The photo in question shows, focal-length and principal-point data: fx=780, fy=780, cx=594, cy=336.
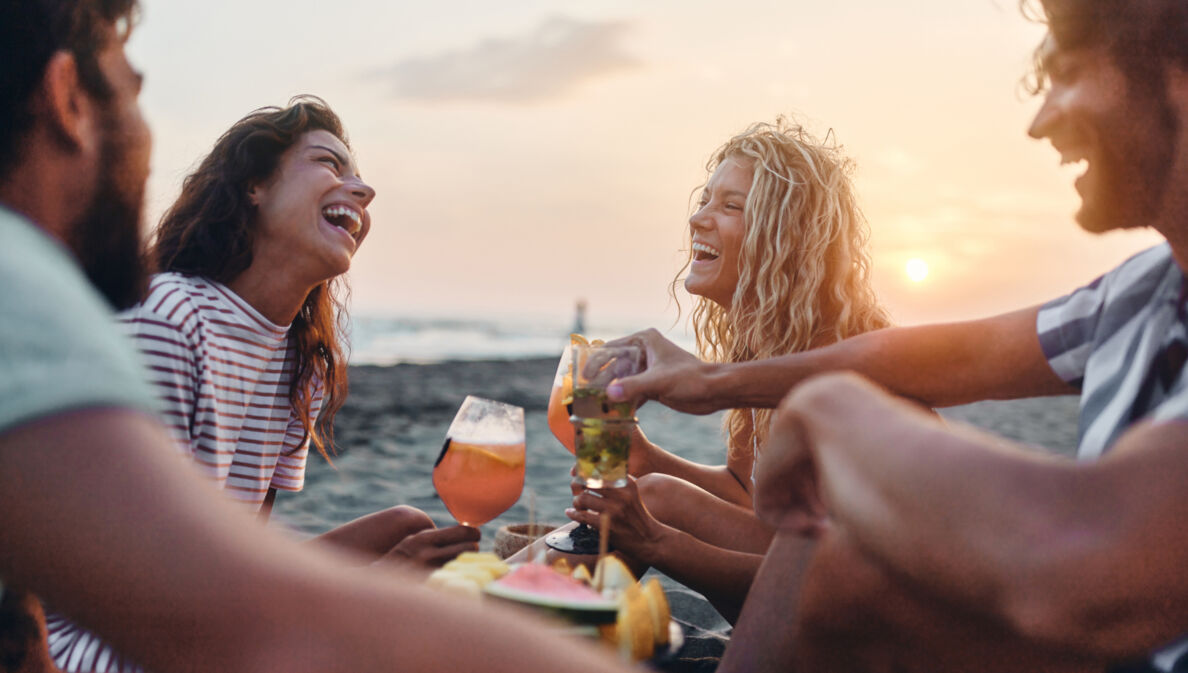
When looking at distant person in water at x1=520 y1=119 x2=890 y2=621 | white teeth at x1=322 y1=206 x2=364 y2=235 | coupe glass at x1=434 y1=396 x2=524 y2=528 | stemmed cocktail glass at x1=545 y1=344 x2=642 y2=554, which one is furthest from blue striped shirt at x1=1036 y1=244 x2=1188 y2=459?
Answer: white teeth at x1=322 y1=206 x2=364 y2=235

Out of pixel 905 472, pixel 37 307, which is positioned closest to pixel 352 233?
pixel 37 307

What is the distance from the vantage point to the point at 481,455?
2.31m

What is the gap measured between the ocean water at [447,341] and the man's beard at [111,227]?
17078 mm

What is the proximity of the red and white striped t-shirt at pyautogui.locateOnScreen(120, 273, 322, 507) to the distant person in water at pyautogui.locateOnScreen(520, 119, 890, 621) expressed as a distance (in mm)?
1411

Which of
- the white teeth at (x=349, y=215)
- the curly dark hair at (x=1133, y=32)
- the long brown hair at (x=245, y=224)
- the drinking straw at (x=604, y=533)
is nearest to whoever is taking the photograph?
the curly dark hair at (x=1133, y=32)

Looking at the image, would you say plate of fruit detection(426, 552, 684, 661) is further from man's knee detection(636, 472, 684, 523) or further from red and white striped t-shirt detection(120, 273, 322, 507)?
man's knee detection(636, 472, 684, 523)

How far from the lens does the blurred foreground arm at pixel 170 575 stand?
2.81ft

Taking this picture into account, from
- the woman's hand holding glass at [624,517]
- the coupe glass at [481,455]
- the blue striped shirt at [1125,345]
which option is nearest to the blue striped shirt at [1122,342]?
the blue striped shirt at [1125,345]

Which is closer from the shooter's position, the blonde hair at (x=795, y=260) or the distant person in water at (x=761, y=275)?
the distant person in water at (x=761, y=275)

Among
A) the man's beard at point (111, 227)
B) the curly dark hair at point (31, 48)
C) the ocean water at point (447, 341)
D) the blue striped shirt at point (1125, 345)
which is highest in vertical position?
the curly dark hair at point (31, 48)

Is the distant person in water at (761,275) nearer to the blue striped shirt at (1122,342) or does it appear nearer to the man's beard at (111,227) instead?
the blue striped shirt at (1122,342)

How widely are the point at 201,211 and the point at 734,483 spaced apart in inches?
97.6

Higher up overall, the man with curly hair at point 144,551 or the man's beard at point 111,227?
the man's beard at point 111,227

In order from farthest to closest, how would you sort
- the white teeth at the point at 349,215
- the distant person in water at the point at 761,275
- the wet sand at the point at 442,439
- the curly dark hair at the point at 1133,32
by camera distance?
the wet sand at the point at 442,439, the distant person in water at the point at 761,275, the white teeth at the point at 349,215, the curly dark hair at the point at 1133,32
